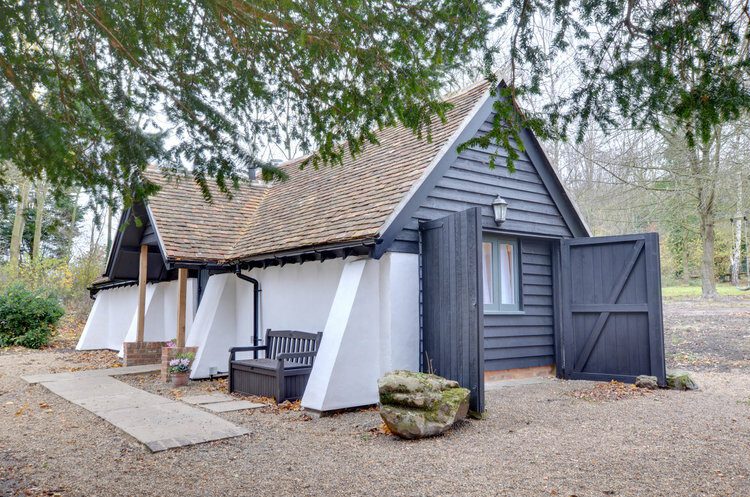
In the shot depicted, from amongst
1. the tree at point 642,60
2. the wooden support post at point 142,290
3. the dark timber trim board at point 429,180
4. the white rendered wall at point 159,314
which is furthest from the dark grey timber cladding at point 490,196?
the white rendered wall at point 159,314

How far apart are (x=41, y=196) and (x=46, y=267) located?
2955mm

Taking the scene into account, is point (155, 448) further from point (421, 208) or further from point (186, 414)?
point (421, 208)

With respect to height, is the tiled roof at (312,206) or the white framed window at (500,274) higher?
the tiled roof at (312,206)

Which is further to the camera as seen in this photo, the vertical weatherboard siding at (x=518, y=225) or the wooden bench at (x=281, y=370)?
the vertical weatherboard siding at (x=518, y=225)

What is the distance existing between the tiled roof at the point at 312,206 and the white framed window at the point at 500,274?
6.58 ft

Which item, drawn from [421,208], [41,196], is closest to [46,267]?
[41,196]

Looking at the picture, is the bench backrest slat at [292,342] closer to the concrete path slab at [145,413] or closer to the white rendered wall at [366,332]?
the white rendered wall at [366,332]

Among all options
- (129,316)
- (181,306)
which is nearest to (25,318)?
(129,316)

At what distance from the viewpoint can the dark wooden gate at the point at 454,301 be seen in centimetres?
683

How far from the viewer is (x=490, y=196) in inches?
372

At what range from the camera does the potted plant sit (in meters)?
9.80

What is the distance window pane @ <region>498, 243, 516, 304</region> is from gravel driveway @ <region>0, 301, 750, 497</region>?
2052 mm

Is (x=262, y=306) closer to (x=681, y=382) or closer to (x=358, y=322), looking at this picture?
(x=358, y=322)

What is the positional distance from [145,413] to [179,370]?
252 centimetres
